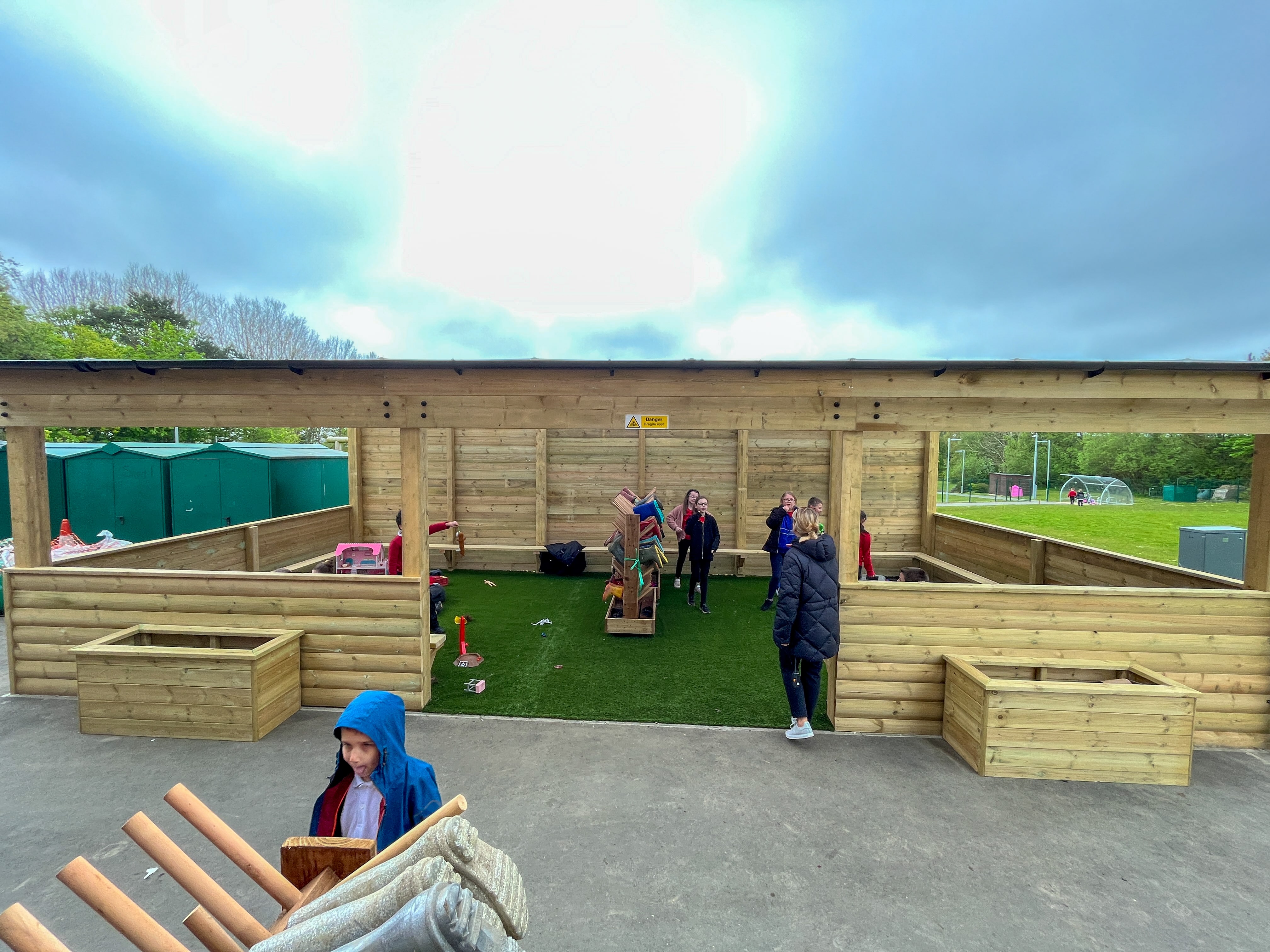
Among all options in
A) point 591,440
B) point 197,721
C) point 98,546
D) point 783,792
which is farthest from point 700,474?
point 98,546

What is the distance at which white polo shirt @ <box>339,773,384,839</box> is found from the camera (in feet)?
6.91

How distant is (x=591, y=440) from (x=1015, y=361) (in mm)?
7519

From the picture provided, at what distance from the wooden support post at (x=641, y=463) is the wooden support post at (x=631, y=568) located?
3497 mm

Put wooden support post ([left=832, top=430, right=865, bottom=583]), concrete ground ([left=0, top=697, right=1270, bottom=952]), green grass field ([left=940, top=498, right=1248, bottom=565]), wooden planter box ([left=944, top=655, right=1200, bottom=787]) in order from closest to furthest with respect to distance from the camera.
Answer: concrete ground ([left=0, top=697, right=1270, bottom=952]) → wooden planter box ([left=944, top=655, right=1200, bottom=787]) → wooden support post ([left=832, top=430, right=865, bottom=583]) → green grass field ([left=940, top=498, right=1248, bottom=565])

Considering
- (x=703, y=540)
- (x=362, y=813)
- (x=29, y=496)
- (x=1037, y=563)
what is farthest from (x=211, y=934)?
(x=1037, y=563)

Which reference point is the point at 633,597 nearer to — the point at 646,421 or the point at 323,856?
the point at 646,421

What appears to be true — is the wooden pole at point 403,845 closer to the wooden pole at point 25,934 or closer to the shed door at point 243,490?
the wooden pole at point 25,934

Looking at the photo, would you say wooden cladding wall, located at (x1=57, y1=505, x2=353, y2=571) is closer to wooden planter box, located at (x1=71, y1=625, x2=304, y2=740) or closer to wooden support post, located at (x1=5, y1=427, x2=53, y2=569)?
wooden support post, located at (x1=5, y1=427, x2=53, y2=569)

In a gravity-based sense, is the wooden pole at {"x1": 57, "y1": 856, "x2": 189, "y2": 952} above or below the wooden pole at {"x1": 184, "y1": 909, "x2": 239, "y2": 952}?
above

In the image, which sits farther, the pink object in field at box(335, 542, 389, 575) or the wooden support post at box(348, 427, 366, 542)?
the wooden support post at box(348, 427, 366, 542)

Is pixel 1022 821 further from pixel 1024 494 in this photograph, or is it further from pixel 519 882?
pixel 1024 494

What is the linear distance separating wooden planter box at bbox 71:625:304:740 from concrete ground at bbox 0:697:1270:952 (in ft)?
0.53

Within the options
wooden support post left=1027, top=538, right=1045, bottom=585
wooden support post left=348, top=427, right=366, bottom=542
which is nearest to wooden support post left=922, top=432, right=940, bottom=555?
wooden support post left=1027, top=538, right=1045, bottom=585

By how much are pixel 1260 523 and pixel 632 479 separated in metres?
8.28
